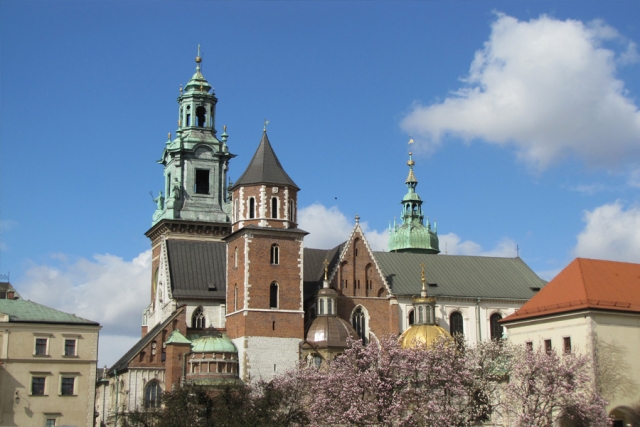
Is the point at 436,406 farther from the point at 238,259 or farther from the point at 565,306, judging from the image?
the point at 238,259

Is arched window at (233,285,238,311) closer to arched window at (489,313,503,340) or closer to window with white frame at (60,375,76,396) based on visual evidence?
window with white frame at (60,375,76,396)

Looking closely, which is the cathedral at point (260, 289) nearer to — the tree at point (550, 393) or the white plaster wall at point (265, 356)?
the white plaster wall at point (265, 356)

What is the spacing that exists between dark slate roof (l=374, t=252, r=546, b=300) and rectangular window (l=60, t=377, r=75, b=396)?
2506cm

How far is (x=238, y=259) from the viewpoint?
6862 centimetres

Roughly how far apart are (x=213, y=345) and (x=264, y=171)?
12827 millimetres

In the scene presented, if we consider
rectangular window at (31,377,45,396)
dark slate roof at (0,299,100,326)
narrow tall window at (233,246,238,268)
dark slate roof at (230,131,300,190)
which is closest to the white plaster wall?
narrow tall window at (233,246,238,268)

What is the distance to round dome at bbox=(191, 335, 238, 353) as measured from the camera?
6469 centimetres

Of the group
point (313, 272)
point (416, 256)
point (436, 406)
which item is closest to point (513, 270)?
point (416, 256)

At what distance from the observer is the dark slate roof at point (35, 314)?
64.6m

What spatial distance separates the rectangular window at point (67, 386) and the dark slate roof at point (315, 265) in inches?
695

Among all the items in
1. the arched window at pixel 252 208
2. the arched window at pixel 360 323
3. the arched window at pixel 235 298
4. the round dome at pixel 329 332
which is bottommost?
the round dome at pixel 329 332

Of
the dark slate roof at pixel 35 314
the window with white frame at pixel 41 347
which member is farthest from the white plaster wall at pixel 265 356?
the window with white frame at pixel 41 347

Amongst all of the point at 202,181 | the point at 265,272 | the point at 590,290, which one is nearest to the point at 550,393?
the point at 590,290

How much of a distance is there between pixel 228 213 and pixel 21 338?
2531 centimetres
